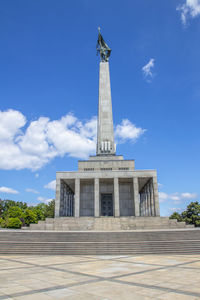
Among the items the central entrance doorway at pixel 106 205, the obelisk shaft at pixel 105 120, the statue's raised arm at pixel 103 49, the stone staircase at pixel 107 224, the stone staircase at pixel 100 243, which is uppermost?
the statue's raised arm at pixel 103 49

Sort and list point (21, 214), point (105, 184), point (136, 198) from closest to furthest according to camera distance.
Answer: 1. point (136, 198)
2. point (105, 184)
3. point (21, 214)

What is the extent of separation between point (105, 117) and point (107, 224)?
63.5ft

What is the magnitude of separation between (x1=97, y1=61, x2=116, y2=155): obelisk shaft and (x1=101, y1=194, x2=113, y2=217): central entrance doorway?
6.99m

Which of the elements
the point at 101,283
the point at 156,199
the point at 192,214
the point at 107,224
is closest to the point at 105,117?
the point at 156,199

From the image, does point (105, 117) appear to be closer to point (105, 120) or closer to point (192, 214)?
point (105, 120)

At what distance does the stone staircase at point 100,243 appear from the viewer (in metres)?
15.5

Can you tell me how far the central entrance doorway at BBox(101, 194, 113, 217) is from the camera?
34.0 m

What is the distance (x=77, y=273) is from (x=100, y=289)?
2647 mm

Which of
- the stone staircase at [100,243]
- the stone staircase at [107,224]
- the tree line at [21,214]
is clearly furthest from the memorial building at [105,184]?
the tree line at [21,214]

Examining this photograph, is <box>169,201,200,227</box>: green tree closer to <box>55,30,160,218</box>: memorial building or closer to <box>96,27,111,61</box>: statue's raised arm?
<box>55,30,160,218</box>: memorial building

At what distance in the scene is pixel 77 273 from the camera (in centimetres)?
882

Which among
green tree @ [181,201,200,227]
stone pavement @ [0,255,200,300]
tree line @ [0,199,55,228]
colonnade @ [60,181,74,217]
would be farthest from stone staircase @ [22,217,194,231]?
tree line @ [0,199,55,228]

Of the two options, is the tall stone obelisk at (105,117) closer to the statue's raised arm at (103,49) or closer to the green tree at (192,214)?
the statue's raised arm at (103,49)

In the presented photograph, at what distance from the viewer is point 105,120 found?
126 ft
